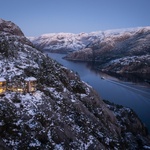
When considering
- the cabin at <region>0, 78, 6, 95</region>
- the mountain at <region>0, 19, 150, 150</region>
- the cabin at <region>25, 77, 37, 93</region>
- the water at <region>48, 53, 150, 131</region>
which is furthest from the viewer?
the water at <region>48, 53, 150, 131</region>

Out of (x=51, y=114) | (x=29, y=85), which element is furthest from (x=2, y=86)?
(x=51, y=114)

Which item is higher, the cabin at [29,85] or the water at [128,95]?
the cabin at [29,85]

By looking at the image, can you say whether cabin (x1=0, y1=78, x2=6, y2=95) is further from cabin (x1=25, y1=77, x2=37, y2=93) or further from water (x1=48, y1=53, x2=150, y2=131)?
water (x1=48, y1=53, x2=150, y2=131)

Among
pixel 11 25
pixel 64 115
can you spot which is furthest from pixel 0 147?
pixel 11 25

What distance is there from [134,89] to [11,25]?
81.6m

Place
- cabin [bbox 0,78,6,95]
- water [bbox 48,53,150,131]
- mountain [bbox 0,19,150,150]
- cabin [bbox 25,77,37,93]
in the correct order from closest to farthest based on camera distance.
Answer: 1. mountain [bbox 0,19,150,150]
2. cabin [bbox 0,78,6,95]
3. cabin [bbox 25,77,37,93]
4. water [bbox 48,53,150,131]

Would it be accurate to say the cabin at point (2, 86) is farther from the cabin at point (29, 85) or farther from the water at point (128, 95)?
the water at point (128, 95)

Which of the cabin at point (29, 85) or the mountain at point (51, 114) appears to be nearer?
the mountain at point (51, 114)

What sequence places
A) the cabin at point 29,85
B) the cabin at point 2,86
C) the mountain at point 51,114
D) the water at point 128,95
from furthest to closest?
1. the water at point 128,95
2. the cabin at point 29,85
3. the cabin at point 2,86
4. the mountain at point 51,114

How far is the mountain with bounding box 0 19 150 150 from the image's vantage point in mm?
33062

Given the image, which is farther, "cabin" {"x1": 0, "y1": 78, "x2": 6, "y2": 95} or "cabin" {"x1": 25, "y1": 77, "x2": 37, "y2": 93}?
"cabin" {"x1": 25, "y1": 77, "x2": 37, "y2": 93}

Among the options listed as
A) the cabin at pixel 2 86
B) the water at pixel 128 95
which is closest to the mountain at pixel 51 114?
the cabin at pixel 2 86

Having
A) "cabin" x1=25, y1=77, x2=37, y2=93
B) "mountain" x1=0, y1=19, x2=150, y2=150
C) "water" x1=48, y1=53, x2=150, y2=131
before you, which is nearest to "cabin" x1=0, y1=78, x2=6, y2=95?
"mountain" x1=0, y1=19, x2=150, y2=150

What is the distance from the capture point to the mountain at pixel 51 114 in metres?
33.1
